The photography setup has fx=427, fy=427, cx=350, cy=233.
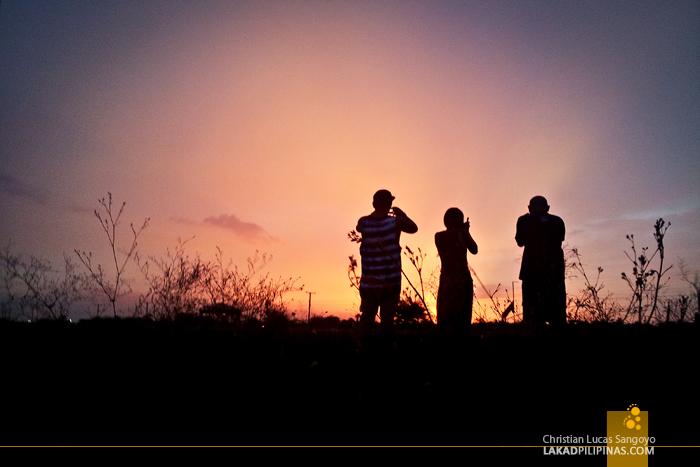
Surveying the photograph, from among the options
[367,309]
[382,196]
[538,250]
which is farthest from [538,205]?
[367,309]

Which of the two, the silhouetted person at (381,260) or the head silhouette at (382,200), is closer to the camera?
the silhouetted person at (381,260)

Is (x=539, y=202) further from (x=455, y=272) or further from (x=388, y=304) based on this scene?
(x=388, y=304)

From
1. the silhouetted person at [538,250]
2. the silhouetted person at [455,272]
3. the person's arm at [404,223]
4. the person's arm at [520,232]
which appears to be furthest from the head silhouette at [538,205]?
the person's arm at [404,223]

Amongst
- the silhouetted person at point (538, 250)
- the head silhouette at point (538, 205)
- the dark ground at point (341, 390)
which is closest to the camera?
the dark ground at point (341, 390)

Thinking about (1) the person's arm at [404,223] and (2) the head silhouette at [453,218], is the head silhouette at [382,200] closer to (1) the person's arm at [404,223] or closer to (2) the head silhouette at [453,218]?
(1) the person's arm at [404,223]

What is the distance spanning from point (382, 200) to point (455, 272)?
1222 mm

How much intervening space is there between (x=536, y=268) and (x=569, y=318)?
1383 millimetres

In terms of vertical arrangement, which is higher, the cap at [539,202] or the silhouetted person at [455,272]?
the cap at [539,202]

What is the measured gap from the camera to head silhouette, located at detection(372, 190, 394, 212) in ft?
17.0

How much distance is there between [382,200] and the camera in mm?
5176

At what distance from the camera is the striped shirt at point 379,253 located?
4.87m

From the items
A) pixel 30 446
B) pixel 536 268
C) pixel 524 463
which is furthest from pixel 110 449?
pixel 536 268

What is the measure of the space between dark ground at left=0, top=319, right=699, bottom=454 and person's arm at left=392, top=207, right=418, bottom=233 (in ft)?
5.54

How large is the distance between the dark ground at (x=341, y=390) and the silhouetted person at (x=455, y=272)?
37.3 inches
